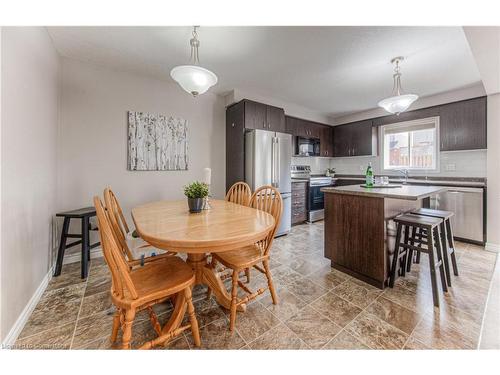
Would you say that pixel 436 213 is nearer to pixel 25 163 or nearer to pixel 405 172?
pixel 405 172

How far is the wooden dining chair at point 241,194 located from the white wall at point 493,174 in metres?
3.38

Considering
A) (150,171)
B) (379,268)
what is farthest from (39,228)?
(379,268)

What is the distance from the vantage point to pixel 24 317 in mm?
1459

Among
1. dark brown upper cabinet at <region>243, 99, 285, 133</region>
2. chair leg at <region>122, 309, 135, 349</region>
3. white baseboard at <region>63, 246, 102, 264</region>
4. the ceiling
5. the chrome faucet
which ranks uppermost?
the ceiling

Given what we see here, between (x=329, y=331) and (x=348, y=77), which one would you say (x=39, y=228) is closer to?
(x=329, y=331)

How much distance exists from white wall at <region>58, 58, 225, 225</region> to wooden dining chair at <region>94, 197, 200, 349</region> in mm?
1785

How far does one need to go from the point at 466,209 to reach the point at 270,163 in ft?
9.92

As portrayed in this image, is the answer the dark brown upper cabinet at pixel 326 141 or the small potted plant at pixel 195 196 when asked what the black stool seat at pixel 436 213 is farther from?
the dark brown upper cabinet at pixel 326 141

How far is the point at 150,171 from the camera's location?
9.62ft

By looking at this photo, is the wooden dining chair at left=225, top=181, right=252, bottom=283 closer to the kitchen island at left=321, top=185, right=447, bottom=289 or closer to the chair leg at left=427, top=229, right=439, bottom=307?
the kitchen island at left=321, top=185, right=447, bottom=289

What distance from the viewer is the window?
379cm

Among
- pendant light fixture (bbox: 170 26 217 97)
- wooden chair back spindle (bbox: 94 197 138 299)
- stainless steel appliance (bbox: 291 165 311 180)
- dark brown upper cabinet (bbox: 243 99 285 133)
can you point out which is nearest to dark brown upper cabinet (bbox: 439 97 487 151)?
stainless steel appliance (bbox: 291 165 311 180)

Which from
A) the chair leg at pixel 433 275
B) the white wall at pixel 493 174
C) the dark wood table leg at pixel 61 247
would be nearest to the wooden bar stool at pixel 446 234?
the chair leg at pixel 433 275

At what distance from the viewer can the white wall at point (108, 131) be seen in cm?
244
